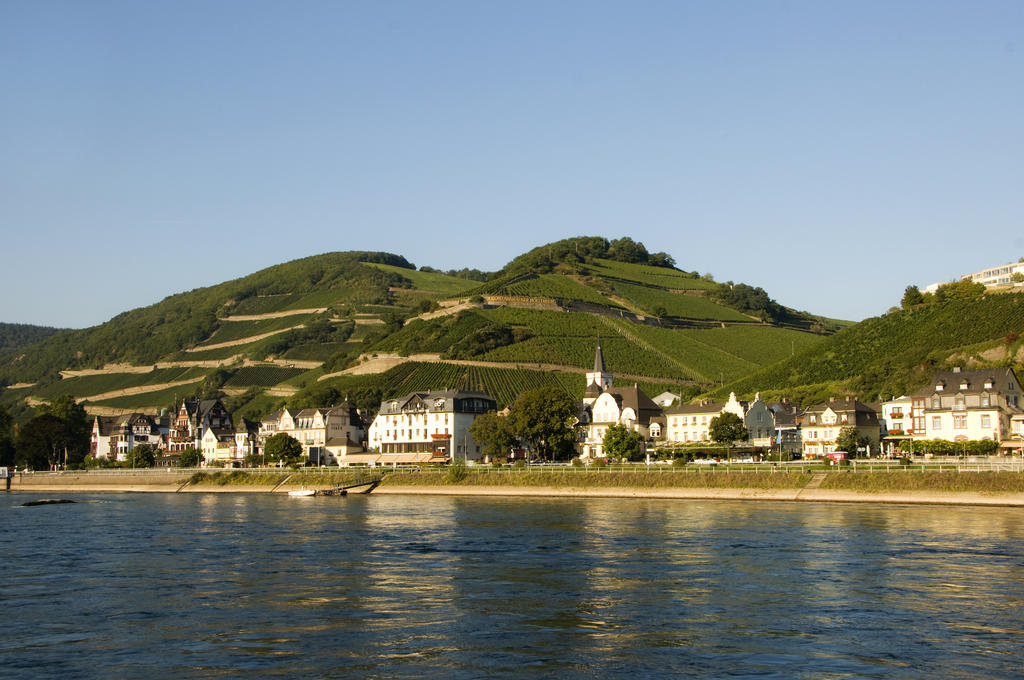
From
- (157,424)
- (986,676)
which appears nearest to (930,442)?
(986,676)

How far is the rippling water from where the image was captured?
24.2 meters

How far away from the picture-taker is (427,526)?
179ft

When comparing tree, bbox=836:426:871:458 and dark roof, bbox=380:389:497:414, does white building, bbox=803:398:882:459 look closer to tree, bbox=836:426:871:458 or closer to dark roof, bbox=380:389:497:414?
tree, bbox=836:426:871:458

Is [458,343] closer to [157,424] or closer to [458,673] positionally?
[157,424]

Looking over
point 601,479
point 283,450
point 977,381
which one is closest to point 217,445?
point 283,450

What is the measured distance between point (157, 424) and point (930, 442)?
113 m

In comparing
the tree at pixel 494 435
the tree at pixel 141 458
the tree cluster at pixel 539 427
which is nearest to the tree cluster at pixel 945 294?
the tree cluster at pixel 539 427

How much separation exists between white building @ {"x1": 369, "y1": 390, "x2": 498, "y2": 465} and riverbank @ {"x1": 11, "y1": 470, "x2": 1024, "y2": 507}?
13075 millimetres

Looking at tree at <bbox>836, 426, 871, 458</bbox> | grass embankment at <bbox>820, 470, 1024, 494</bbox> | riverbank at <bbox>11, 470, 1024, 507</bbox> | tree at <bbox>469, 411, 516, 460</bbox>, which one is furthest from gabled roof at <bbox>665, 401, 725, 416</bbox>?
grass embankment at <bbox>820, 470, 1024, 494</bbox>

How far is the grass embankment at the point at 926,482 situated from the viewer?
58.2 meters

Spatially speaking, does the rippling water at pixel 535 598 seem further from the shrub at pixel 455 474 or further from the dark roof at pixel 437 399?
the dark roof at pixel 437 399

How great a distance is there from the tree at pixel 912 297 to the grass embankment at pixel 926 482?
205 feet

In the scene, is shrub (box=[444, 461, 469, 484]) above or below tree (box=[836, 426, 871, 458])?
below

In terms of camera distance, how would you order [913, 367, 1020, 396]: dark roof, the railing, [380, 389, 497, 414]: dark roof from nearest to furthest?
the railing → [913, 367, 1020, 396]: dark roof → [380, 389, 497, 414]: dark roof
